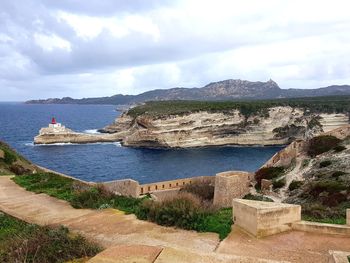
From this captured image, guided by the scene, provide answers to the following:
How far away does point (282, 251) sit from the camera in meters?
8.98

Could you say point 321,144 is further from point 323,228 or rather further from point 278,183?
point 323,228

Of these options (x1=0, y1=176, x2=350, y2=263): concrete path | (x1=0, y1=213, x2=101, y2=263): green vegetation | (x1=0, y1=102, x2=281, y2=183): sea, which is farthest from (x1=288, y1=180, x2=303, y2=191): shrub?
(x1=0, y1=102, x2=281, y2=183): sea

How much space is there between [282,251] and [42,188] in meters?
11.3

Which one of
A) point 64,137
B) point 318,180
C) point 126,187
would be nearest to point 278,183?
point 318,180

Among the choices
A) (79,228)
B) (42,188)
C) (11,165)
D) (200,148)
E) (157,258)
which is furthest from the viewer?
(200,148)

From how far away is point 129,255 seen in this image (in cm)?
823

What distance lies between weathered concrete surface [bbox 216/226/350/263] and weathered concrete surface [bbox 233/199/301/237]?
0.54ft

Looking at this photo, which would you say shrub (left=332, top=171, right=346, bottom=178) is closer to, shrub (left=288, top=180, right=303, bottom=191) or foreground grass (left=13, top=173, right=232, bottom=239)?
shrub (left=288, top=180, right=303, bottom=191)

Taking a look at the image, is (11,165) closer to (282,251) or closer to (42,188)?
(42,188)

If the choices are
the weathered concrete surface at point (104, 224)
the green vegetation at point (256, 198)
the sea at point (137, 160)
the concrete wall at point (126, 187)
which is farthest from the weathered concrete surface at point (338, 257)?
the sea at point (137, 160)

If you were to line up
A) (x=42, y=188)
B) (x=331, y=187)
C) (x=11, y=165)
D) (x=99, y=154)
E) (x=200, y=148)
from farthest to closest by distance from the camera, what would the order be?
(x=200, y=148), (x=99, y=154), (x=11, y=165), (x=331, y=187), (x=42, y=188)

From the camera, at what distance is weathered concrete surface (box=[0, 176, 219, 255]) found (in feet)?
32.4

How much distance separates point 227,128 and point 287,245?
78.5 meters

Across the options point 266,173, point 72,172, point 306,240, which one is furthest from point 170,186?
point 72,172
